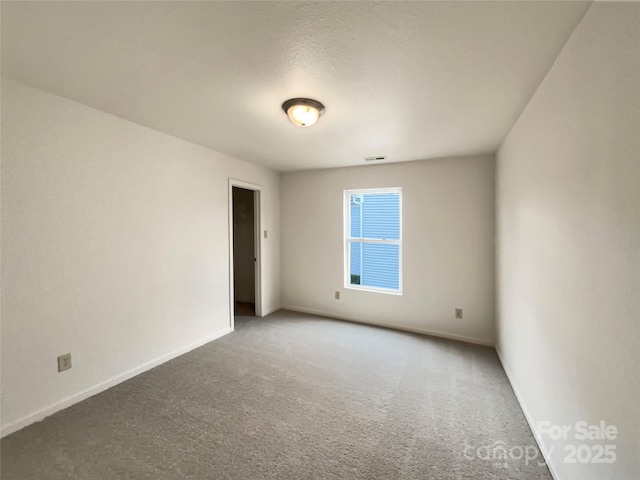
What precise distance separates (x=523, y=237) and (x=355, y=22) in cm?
192

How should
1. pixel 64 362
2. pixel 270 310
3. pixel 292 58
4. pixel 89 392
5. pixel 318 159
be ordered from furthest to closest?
pixel 270 310 < pixel 318 159 < pixel 89 392 < pixel 64 362 < pixel 292 58

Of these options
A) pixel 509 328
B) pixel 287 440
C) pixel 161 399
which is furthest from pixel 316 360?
pixel 509 328

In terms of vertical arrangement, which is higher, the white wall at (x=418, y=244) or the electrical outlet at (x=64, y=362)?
the white wall at (x=418, y=244)

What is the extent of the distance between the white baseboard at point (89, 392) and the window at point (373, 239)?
2371 millimetres

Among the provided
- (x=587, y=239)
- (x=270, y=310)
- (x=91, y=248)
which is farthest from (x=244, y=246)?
(x=587, y=239)

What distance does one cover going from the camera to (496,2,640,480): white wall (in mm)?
907

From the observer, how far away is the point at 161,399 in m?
2.18

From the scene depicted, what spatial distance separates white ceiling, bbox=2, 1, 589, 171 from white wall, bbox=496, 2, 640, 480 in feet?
0.88

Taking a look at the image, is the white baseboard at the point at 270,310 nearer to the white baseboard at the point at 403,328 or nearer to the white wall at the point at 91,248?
the white baseboard at the point at 403,328

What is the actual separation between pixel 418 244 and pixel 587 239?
2536 mm

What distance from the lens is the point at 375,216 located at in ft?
13.6

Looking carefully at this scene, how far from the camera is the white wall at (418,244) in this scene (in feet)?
11.0

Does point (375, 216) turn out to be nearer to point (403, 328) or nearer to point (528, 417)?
point (403, 328)

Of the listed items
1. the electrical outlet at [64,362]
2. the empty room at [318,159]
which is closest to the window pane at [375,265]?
the empty room at [318,159]
